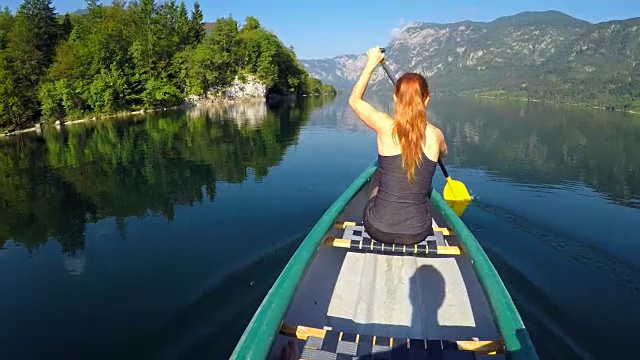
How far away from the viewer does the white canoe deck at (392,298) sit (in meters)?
4.78

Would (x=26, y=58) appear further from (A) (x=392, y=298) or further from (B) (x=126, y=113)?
(A) (x=392, y=298)

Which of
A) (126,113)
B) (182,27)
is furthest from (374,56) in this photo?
(182,27)

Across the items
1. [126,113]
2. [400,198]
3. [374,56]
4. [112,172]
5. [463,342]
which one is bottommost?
[112,172]

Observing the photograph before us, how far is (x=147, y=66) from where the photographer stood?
65.2 m

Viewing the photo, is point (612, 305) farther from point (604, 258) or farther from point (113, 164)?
point (113, 164)

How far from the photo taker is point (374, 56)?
14.3 ft

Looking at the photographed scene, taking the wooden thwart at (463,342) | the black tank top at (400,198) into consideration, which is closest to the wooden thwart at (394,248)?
the black tank top at (400,198)

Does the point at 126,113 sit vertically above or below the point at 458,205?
above

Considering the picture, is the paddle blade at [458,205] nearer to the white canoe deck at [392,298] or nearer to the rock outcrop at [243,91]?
the white canoe deck at [392,298]

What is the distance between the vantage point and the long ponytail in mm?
3496

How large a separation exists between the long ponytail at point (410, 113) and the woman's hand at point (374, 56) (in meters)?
0.78

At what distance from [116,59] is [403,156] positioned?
6246 centimetres

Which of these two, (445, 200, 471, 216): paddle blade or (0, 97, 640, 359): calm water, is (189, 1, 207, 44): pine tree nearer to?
(0, 97, 640, 359): calm water

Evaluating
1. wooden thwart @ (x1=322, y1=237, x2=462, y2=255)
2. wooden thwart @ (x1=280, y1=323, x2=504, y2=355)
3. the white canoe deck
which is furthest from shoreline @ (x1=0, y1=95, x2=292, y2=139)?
wooden thwart @ (x1=280, y1=323, x2=504, y2=355)
